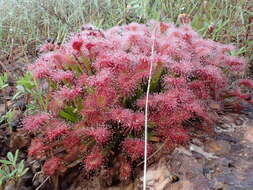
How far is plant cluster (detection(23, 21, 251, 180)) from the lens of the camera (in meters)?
1.75

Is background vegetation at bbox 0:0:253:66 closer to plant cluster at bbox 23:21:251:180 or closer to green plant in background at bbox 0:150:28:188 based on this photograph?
plant cluster at bbox 23:21:251:180

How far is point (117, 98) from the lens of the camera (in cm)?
178

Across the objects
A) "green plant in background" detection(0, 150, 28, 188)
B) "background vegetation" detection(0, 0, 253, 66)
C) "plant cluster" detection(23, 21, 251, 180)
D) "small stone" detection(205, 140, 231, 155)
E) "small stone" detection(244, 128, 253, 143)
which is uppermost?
"background vegetation" detection(0, 0, 253, 66)

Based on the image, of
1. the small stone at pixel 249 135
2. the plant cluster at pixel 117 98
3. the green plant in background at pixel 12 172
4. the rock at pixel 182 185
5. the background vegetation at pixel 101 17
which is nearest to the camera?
the rock at pixel 182 185

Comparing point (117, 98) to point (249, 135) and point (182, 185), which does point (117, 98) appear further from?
point (249, 135)

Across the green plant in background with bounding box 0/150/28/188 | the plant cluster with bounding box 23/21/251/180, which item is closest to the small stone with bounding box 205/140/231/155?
the plant cluster with bounding box 23/21/251/180

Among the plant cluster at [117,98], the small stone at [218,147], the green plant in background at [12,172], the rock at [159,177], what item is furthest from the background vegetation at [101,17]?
the rock at [159,177]

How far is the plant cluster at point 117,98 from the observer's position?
5.74 feet

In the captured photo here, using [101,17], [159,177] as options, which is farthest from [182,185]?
[101,17]

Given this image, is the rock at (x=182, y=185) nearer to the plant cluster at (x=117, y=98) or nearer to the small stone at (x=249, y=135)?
the plant cluster at (x=117, y=98)

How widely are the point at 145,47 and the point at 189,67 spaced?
1.03ft

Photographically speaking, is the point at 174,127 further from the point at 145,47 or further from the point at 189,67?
the point at 145,47

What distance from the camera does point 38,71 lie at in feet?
6.27

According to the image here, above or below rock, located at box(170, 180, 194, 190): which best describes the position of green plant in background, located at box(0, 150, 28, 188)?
below
